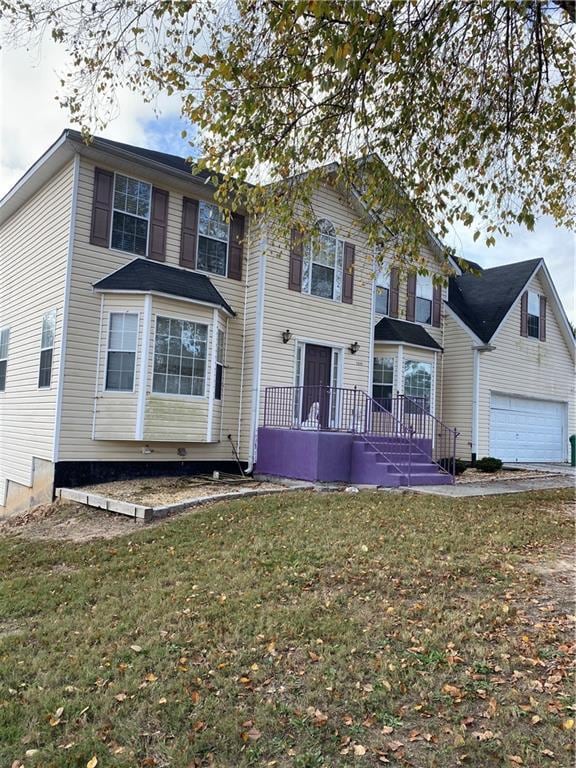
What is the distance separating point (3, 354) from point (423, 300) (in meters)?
11.8

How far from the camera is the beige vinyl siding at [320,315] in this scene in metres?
12.5

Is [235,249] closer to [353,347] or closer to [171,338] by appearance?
[171,338]

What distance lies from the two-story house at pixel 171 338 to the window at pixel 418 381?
4.63ft

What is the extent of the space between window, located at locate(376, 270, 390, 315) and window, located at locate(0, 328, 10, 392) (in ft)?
32.3

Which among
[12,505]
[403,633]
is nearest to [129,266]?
[12,505]

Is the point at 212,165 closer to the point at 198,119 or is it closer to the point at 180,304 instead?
the point at 198,119

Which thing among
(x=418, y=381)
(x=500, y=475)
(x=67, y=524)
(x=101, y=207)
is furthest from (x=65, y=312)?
(x=500, y=475)

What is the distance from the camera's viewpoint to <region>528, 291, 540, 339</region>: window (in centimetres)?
1837

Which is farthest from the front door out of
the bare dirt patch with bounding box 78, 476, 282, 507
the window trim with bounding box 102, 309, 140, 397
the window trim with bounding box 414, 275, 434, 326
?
the window trim with bounding box 414, 275, 434, 326

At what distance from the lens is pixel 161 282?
35.8 ft

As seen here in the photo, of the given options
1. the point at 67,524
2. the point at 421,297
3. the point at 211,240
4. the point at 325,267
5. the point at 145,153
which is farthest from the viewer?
the point at 421,297

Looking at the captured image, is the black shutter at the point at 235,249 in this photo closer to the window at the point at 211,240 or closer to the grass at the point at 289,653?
the window at the point at 211,240

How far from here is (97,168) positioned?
35.7 feet

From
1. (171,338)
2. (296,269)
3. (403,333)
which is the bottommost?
(171,338)
